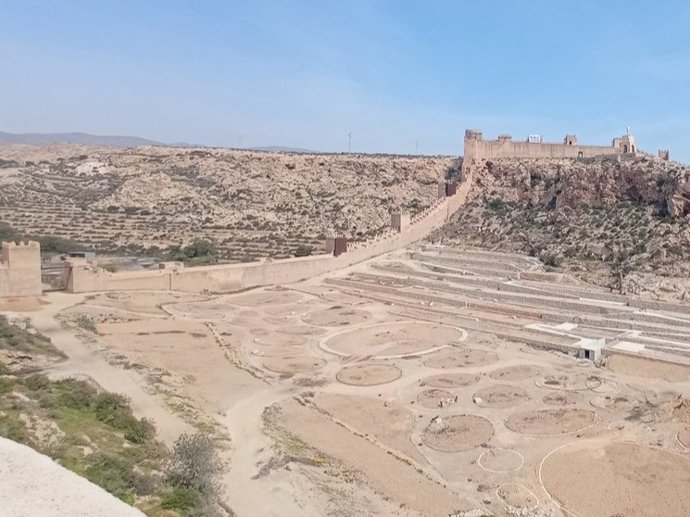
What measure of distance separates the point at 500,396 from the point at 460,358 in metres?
4.14

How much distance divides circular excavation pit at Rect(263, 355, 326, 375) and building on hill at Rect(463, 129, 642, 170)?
3506cm

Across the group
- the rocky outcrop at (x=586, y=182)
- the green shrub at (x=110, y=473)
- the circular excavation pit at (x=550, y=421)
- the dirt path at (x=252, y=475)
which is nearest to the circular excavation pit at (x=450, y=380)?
the circular excavation pit at (x=550, y=421)

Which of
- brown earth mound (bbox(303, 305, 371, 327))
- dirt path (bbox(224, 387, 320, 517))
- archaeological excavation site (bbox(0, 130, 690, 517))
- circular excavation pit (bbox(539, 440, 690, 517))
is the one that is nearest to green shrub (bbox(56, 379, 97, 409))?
archaeological excavation site (bbox(0, 130, 690, 517))

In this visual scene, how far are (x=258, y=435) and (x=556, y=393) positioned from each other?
9.95 meters

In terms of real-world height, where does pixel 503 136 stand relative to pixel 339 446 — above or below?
above

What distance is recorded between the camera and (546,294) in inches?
1240

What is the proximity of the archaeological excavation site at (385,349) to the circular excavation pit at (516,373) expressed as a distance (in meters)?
0.11

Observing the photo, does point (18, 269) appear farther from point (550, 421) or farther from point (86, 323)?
point (550, 421)

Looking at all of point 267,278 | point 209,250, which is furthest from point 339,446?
point 209,250

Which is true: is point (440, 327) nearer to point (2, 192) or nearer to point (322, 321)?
point (322, 321)

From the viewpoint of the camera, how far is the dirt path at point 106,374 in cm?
1598

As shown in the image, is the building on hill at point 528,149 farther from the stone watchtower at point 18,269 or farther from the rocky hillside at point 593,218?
the stone watchtower at point 18,269

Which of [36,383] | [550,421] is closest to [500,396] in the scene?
[550,421]

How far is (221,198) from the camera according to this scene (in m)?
63.4
